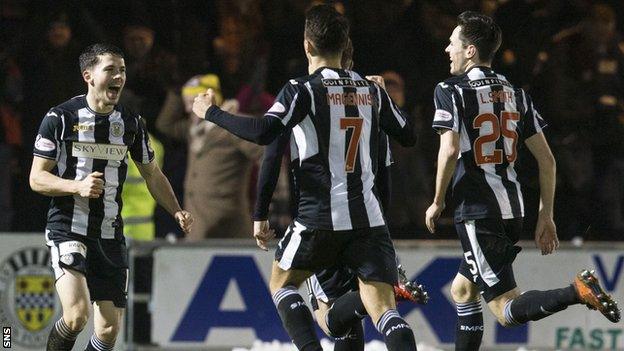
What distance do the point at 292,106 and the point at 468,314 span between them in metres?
1.84

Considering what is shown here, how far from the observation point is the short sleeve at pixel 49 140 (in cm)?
730

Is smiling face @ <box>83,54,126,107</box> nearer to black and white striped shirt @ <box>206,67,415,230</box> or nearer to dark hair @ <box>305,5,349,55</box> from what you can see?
black and white striped shirt @ <box>206,67,415,230</box>

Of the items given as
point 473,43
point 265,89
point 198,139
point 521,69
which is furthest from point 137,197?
point 473,43

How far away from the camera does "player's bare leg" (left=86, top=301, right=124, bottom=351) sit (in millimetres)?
7379

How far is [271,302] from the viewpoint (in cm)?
980

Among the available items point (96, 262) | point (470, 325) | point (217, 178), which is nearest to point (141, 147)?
point (96, 262)

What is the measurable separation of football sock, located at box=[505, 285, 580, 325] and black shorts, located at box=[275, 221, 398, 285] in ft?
3.19

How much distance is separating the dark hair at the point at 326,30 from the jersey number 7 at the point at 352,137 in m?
0.36

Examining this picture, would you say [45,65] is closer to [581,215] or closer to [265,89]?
[265,89]

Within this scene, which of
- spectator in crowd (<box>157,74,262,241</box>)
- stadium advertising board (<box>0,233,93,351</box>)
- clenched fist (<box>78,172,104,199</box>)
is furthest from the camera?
spectator in crowd (<box>157,74,262,241</box>)

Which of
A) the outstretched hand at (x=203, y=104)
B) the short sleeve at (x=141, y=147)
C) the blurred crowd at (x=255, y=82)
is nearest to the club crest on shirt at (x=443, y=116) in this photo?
the outstretched hand at (x=203, y=104)

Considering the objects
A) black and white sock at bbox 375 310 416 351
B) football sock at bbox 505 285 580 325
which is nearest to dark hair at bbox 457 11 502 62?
football sock at bbox 505 285 580 325

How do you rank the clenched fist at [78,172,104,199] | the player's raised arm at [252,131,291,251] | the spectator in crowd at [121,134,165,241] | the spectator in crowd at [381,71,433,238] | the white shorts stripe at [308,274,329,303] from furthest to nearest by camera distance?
the spectator in crowd at [381,71,433,238] → the spectator in crowd at [121,134,165,241] → the white shorts stripe at [308,274,329,303] → the clenched fist at [78,172,104,199] → the player's raised arm at [252,131,291,251]

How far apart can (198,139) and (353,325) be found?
15.1 ft
